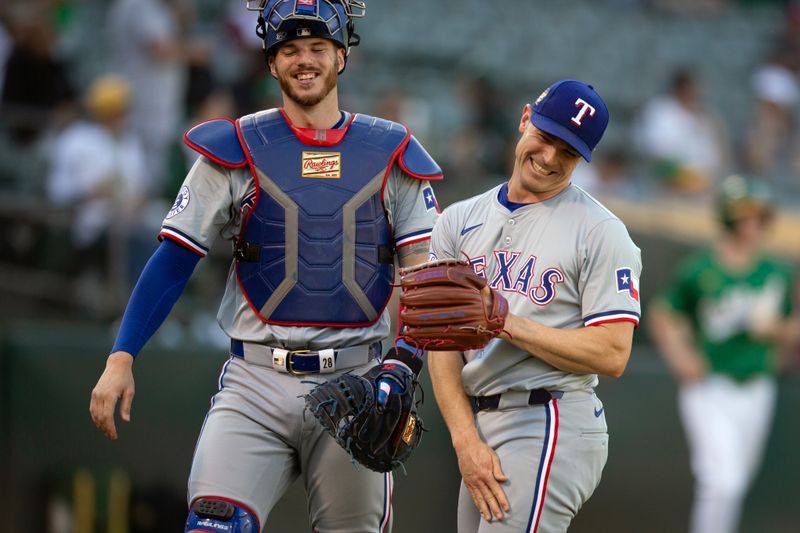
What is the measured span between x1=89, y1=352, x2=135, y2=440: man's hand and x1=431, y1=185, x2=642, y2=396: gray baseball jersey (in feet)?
3.44

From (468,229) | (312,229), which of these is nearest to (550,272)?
(468,229)

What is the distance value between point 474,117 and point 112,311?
4065mm

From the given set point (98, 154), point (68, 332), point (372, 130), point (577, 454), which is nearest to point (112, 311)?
point (68, 332)

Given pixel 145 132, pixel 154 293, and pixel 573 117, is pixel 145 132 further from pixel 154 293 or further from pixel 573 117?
pixel 573 117

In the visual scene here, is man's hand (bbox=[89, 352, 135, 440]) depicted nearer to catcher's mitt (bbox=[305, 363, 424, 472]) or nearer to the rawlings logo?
catcher's mitt (bbox=[305, 363, 424, 472])

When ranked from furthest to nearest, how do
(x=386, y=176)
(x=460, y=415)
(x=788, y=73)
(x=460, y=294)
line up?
1. (x=788, y=73)
2. (x=386, y=176)
3. (x=460, y=415)
4. (x=460, y=294)

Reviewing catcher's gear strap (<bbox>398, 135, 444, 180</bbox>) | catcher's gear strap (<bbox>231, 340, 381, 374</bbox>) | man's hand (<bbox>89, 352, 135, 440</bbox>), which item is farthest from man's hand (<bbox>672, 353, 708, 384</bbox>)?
man's hand (<bbox>89, 352, 135, 440</bbox>)

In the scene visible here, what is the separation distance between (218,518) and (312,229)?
96cm

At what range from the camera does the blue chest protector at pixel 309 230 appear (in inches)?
166

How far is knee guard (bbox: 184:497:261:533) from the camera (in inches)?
155

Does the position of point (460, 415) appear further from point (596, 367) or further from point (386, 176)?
point (386, 176)

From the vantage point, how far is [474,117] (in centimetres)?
1143

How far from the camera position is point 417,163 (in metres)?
4.37

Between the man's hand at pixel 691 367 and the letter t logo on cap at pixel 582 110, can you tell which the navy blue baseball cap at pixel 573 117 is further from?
the man's hand at pixel 691 367
